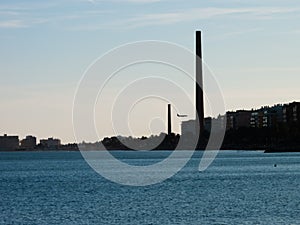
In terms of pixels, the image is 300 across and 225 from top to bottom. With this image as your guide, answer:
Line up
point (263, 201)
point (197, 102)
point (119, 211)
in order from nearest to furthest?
point (119, 211), point (263, 201), point (197, 102)

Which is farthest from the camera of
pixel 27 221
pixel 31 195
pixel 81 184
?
pixel 81 184

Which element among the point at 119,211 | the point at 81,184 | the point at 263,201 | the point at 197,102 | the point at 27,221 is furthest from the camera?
the point at 197,102

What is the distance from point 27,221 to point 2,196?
25.0 metres

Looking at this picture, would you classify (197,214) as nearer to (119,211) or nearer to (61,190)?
(119,211)

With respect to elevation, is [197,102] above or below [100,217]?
above

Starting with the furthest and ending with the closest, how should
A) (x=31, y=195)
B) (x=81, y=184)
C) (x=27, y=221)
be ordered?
(x=81, y=184)
(x=31, y=195)
(x=27, y=221)

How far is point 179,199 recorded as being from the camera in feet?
235

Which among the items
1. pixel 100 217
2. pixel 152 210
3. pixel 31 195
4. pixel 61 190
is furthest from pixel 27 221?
pixel 61 190

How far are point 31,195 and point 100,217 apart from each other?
2405 cm

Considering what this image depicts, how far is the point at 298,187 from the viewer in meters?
85.9

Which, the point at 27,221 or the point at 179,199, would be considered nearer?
the point at 27,221

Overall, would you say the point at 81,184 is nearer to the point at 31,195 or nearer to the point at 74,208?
the point at 31,195

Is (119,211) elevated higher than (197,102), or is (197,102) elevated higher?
(197,102)

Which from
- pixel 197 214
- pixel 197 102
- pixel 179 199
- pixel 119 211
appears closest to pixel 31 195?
pixel 179 199
